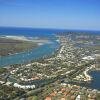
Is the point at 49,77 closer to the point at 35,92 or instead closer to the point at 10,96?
the point at 35,92

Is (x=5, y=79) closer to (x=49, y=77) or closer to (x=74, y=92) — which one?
(x=49, y=77)

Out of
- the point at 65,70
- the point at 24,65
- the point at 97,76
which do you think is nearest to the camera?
the point at 97,76

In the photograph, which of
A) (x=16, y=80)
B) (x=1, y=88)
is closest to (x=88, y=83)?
(x=16, y=80)

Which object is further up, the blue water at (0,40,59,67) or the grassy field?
the grassy field

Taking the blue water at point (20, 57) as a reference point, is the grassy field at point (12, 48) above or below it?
above

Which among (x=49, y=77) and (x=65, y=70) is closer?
(x=49, y=77)

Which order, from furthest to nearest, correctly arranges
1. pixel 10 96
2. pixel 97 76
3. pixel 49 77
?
pixel 97 76, pixel 49 77, pixel 10 96

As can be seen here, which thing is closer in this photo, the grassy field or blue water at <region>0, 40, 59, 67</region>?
blue water at <region>0, 40, 59, 67</region>

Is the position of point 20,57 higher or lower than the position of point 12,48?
lower

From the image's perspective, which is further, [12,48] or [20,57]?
[12,48]

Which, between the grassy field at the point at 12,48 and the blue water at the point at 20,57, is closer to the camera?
the blue water at the point at 20,57
